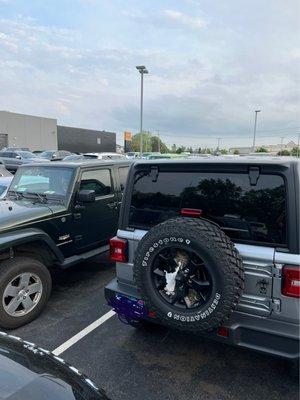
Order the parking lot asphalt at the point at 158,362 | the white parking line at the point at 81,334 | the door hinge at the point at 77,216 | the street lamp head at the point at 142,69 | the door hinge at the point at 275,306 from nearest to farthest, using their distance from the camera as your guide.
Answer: the door hinge at the point at 275,306 → the parking lot asphalt at the point at 158,362 → the white parking line at the point at 81,334 → the door hinge at the point at 77,216 → the street lamp head at the point at 142,69

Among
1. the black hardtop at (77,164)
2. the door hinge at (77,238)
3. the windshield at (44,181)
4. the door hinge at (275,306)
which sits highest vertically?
the black hardtop at (77,164)

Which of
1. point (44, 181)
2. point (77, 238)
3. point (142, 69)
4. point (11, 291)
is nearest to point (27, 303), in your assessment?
point (11, 291)

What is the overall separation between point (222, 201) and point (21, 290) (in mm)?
2477

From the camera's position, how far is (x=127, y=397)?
2650mm

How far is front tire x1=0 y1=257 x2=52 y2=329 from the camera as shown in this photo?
143 inches

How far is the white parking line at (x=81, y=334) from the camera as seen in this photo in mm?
3321

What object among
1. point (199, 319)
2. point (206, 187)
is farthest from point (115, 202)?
point (199, 319)

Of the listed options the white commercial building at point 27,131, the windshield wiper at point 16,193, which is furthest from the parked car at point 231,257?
the white commercial building at point 27,131

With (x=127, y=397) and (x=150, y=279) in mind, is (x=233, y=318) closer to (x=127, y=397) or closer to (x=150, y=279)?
(x=150, y=279)

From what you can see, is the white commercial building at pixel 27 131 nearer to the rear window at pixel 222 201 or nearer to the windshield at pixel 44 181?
the windshield at pixel 44 181

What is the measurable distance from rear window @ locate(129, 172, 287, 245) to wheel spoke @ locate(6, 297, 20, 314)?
1675 mm

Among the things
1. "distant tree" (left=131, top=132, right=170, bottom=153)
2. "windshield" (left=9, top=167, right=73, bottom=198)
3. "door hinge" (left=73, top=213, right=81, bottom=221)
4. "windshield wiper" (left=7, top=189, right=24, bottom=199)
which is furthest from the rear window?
"distant tree" (left=131, top=132, right=170, bottom=153)

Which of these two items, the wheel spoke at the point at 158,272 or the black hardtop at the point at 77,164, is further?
the black hardtop at the point at 77,164

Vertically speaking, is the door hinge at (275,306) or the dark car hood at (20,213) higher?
the dark car hood at (20,213)
